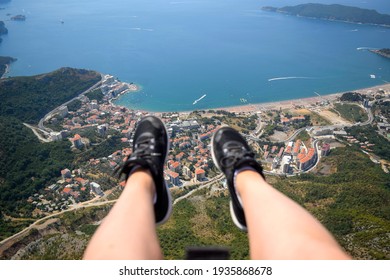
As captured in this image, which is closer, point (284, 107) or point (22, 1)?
point (284, 107)

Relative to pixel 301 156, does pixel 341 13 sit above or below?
above

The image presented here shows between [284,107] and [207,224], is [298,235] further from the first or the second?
[284,107]

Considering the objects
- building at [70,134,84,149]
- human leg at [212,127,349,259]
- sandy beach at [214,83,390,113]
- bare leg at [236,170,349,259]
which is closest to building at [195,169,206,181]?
building at [70,134,84,149]

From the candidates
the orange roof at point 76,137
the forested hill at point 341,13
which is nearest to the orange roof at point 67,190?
the orange roof at point 76,137

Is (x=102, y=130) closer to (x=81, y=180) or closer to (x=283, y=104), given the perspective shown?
(x=81, y=180)

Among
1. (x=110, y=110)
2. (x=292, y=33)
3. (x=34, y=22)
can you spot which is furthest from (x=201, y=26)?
(x=110, y=110)

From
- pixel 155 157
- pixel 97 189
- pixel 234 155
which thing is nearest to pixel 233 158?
pixel 234 155
